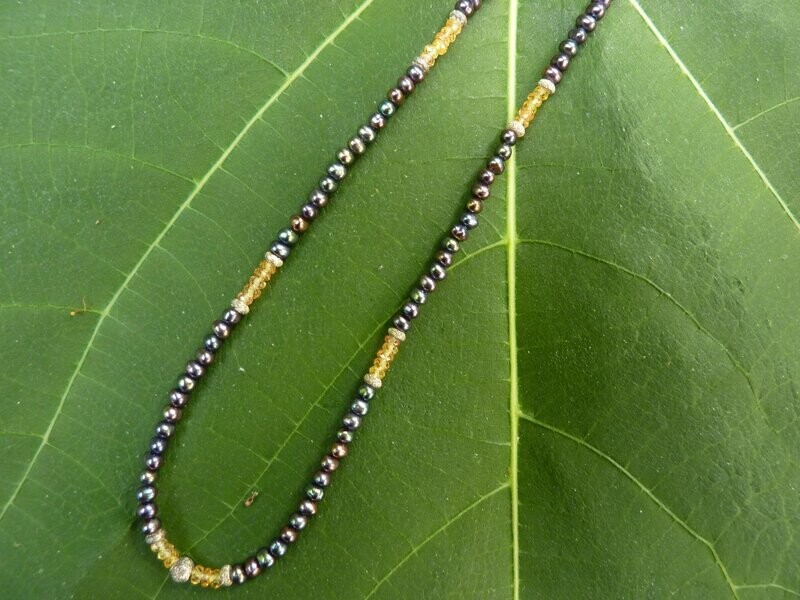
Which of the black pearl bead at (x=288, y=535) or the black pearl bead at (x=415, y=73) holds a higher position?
the black pearl bead at (x=415, y=73)

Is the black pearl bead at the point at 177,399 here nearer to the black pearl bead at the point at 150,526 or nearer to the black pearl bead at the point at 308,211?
the black pearl bead at the point at 150,526

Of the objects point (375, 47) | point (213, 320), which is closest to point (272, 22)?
point (375, 47)

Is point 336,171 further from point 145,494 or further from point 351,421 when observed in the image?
point 145,494

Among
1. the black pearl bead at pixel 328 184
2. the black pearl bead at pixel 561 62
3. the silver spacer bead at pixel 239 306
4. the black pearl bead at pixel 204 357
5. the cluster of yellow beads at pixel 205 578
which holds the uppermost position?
the black pearl bead at pixel 561 62

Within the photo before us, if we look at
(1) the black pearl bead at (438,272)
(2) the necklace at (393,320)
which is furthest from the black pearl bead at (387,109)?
(1) the black pearl bead at (438,272)

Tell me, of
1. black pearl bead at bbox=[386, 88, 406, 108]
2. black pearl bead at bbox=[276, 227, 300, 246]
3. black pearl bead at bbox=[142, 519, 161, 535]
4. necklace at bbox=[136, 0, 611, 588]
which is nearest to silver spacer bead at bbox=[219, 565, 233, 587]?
necklace at bbox=[136, 0, 611, 588]

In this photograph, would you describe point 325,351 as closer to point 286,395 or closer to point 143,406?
point 286,395

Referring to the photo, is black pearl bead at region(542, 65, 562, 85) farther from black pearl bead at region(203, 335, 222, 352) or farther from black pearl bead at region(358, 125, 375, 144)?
black pearl bead at region(203, 335, 222, 352)

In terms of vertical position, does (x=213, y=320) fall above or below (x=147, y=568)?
above
